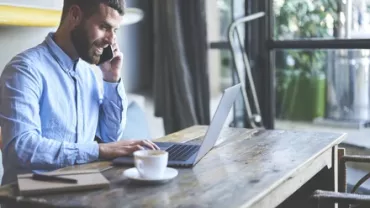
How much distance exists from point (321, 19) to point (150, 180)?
211 cm

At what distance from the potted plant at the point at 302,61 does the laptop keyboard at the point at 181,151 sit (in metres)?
1.61

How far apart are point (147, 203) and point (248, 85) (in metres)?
2.27

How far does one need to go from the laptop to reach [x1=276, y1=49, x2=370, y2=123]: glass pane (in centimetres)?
150

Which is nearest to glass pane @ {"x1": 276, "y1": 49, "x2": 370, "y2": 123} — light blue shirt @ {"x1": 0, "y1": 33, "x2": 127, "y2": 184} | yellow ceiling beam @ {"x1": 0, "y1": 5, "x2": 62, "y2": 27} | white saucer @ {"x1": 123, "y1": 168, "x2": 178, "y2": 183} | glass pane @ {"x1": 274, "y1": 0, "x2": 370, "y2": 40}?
glass pane @ {"x1": 274, "y1": 0, "x2": 370, "y2": 40}

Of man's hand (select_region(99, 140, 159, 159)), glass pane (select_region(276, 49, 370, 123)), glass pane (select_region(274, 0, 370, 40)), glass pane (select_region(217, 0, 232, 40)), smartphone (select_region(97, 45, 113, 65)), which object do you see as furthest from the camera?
glass pane (select_region(217, 0, 232, 40))

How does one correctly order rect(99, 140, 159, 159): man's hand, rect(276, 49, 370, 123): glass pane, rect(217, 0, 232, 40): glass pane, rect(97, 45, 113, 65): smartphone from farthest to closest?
rect(217, 0, 232, 40): glass pane < rect(276, 49, 370, 123): glass pane < rect(97, 45, 113, 65): smartphone < rect(99, 140, 159, 159): man's hand

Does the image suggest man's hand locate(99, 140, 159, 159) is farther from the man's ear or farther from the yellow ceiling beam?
the yellow ceiling beam

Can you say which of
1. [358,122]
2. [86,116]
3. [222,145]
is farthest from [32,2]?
[358,122]

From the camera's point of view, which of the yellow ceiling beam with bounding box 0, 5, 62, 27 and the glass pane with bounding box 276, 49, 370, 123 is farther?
the glass pane with bounding box 276, 49, 370, 123

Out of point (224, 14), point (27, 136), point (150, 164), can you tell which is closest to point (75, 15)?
point (27, 136)

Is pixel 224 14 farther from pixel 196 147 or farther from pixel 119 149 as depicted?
pixel 119 149

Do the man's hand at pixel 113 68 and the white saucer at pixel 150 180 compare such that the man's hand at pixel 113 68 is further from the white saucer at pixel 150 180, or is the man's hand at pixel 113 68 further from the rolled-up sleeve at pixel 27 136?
the white saucer at pixel 150 180

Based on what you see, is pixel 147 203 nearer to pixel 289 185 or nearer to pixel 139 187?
pixel 139 187

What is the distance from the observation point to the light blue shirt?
1647 millimetres
